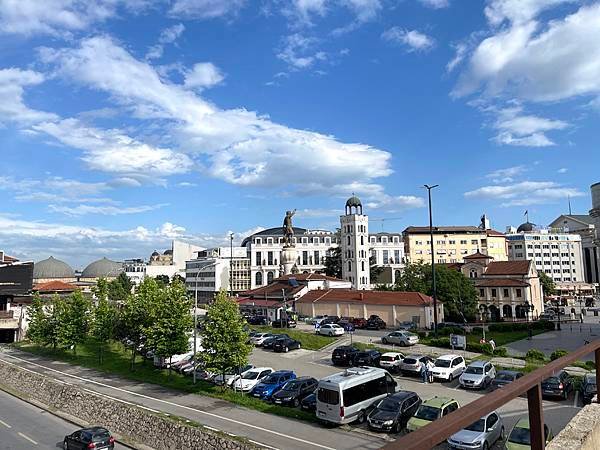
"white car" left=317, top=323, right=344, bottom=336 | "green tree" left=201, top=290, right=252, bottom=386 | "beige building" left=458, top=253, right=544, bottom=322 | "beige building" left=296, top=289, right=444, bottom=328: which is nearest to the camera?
"green tree" left=201, top=290, right=252, bottom=386

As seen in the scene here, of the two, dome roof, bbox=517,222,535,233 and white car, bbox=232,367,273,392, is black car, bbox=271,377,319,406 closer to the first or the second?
white car, bbox=232,367,273,392

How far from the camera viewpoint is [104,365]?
135ft

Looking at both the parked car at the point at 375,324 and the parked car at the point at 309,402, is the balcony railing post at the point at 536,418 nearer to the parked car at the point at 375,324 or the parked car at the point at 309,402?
the parked car at the point at 309,402

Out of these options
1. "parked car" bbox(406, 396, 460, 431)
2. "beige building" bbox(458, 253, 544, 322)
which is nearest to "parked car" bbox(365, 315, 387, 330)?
"beige building" bbox(458, 253, 544, 322)

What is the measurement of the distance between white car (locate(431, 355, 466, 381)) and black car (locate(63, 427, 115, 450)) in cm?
1854

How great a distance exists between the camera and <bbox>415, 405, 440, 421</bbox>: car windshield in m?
19.4

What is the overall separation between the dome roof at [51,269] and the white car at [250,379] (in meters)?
118

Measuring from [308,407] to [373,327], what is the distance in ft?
86.6

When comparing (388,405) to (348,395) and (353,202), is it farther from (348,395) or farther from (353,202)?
(353,202)

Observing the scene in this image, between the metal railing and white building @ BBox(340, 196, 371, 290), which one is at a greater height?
white building @ BBox(340, 196, 371, 290)

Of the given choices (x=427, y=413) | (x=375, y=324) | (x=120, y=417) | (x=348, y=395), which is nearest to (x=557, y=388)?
(x=427, y=413)

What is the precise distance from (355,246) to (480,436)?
79706 millimetres

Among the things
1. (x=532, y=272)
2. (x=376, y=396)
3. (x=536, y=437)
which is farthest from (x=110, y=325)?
(x=532, y=272)

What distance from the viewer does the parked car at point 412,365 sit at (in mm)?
30625
